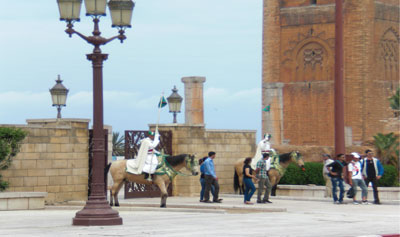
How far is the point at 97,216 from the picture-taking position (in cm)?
1803

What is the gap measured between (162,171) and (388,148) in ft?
70.2

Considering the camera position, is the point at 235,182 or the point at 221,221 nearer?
the point at 221,221

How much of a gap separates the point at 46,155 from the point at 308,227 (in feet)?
32.7

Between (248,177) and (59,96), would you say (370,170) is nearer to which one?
(248,177)

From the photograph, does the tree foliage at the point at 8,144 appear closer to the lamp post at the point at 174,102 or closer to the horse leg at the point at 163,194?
the horse leg at the point at 163,194

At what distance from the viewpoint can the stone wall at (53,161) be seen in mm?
25062

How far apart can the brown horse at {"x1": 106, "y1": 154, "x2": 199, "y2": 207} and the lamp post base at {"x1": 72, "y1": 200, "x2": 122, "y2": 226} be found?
6.11 metres

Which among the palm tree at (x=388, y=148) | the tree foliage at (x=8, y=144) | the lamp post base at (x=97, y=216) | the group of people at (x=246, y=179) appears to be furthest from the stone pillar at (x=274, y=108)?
the lamp post base at (x=97, y=216)

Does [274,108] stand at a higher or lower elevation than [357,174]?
higher

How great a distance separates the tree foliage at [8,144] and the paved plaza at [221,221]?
165 centimetres

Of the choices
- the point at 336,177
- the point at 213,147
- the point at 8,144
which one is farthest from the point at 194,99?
the point at 8,144

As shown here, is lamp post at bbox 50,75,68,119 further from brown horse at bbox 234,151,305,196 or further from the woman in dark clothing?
the woman in dark clothing

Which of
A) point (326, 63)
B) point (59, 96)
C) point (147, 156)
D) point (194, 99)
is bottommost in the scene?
point (147, 156)

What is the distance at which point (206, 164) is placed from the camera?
2633 cm
